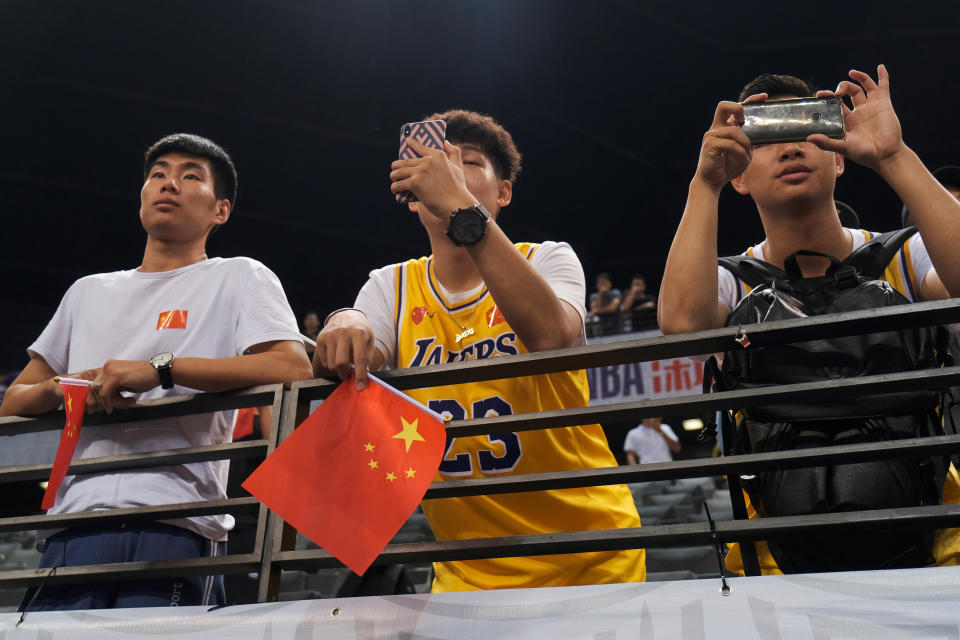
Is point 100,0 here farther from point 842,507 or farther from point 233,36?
point 842,507

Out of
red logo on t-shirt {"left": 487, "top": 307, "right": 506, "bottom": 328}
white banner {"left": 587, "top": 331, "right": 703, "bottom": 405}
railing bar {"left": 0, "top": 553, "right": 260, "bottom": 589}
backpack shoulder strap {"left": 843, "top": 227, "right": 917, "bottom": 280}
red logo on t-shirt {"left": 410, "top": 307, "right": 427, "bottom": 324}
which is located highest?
white banner {"left": 587, "top": 331, "right": 703, "bottom": 405}

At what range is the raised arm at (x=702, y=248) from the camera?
1.72m

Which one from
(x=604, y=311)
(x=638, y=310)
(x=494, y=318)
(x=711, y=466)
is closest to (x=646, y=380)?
(x=638, y=310)

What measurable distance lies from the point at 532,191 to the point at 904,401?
554 inches

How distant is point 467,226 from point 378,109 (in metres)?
12.0

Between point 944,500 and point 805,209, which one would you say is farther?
point 805,209

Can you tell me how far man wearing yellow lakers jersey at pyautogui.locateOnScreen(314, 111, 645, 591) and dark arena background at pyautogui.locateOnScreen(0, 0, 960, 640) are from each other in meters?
5.84

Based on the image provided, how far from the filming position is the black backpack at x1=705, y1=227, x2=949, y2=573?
1428 mm

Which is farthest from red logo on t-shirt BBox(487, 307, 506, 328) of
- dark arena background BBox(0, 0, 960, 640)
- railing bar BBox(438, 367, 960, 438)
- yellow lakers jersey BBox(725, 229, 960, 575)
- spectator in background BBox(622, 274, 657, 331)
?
spectator in background BBox(622, 274, 657, 331)

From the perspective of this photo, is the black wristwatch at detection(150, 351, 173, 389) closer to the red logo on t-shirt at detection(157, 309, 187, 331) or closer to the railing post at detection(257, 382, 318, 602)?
the red logo on t-shirt at detection(157, 309, 187, 331)

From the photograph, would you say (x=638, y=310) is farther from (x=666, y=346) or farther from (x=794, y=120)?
(x=666, y=346)

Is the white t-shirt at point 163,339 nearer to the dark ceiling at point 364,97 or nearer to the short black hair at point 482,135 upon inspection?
the short black hair at point 482,135

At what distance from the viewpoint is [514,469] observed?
1.80 metres

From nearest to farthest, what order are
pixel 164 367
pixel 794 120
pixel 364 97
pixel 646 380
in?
pixel 794 120 < pixel 164 367 < pixel 646 380 < pixel 364 97
